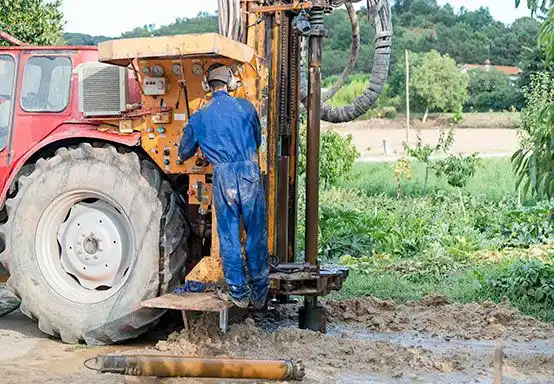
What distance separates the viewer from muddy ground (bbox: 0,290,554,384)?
6812 mm

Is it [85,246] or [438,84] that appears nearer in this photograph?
[85,246]

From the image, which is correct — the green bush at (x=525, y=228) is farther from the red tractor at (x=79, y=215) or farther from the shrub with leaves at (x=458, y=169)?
the red tractor at (x=79, y=215)

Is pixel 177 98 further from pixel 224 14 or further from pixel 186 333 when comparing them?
pixel 186 333

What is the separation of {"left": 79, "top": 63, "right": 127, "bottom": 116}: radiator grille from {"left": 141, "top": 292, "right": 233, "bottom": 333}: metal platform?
5.40ft

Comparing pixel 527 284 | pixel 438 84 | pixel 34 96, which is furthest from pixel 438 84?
pixel 34 96

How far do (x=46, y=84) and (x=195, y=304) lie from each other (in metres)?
2.64

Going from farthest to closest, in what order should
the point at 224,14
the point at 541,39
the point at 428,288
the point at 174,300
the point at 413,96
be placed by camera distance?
the point at 413,96 < the point at 428,288 < the point at 224,14 < the point at 174,300 < the point at 541,39

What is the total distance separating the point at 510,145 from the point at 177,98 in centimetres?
3576

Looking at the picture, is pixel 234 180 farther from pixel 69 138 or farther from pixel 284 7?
pixel 69 138

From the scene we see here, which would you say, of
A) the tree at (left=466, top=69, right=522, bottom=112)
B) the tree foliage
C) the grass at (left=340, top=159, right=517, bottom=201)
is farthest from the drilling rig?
the tree foliage

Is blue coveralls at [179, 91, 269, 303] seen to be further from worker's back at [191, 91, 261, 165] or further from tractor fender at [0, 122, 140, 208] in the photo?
tractor fender at [0, 122, 140, 208]

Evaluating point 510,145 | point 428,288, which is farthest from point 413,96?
point 428,288

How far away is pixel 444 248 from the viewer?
1312 cm

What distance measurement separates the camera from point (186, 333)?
7.48m
